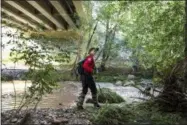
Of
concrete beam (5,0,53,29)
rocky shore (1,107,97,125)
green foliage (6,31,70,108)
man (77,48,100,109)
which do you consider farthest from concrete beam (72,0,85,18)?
green foliage (6,31,70,108)

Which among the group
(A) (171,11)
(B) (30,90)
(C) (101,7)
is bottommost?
(B) (30,90)

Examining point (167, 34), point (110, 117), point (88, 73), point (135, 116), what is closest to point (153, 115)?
point (135, 116)

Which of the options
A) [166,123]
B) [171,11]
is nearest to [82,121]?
[166,123]

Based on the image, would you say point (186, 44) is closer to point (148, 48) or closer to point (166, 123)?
point (166, 123)

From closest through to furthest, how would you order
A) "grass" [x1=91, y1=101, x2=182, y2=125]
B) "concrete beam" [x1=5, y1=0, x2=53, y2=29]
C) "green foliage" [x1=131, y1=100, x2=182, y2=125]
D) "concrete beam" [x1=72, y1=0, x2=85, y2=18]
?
Result: "grass" [x1=91, y1=101, x2=182, y2=125] < "green foliage" [x1=131, y1=100, x2=182, y2=125] < "concrete beam" [x1=5, y1=0, x2=53, y2=29] < "concrete beam" [x1=72, y1=0, x2=85, y2=18]

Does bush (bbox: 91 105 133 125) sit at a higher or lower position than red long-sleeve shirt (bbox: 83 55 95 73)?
lower

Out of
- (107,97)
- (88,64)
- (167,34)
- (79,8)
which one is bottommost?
(107,97)

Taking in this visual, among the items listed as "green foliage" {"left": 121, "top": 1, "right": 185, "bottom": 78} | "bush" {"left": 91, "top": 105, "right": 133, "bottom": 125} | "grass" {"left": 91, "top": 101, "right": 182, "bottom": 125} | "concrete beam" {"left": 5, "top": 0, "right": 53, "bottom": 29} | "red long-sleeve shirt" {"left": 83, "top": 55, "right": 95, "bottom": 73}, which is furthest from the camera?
"concrete beam" {"left": 5, "top": 0, "right": 53, "bottom": 29}

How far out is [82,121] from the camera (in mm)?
8445

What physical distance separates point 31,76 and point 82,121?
1.51 meters

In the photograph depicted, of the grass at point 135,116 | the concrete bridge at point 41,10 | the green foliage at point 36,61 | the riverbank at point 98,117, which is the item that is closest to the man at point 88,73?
the riverbank at point 98,117

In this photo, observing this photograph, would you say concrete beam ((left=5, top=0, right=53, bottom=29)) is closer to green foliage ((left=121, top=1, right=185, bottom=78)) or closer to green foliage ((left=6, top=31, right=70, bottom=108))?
green foliage ((left=121, top=1, right=185, bottom=78))

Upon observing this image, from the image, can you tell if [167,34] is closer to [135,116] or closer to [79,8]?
[135,116]

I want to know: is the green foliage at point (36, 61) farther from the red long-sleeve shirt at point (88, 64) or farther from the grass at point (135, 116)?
the red long-sleeve shirt at point (88, 64)
